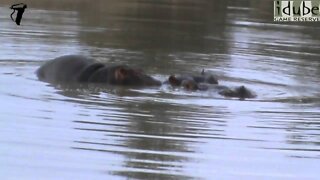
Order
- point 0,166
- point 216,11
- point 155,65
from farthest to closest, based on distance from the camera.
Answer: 1. point 216,11
2. point 155,65
3. point 0,166

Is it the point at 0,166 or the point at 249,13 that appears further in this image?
the point at 249,13

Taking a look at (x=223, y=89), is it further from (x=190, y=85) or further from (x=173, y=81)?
(x=173, y=81)

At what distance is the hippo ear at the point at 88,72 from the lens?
9672 millimetres

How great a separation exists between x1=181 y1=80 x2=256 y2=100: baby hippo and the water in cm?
15

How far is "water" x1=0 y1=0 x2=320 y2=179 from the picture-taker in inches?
222

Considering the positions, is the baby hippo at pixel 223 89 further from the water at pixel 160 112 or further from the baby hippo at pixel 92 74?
the baby hippo at pixel 92 74

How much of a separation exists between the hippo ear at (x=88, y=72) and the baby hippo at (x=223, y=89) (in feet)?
3.93

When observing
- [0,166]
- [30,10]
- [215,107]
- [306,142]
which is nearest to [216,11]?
[30,10]

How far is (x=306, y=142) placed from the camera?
6668 mm

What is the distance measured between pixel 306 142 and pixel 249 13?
619 inches

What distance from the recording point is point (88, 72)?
32.1ft

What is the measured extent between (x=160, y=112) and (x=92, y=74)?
7.25 feet

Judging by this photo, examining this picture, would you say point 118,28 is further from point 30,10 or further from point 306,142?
point 306,142

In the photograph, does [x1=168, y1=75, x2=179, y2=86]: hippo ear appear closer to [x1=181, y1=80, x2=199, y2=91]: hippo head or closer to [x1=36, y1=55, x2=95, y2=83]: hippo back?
[x1=181, y1=80, x2=199, y2=91]: hippo head
